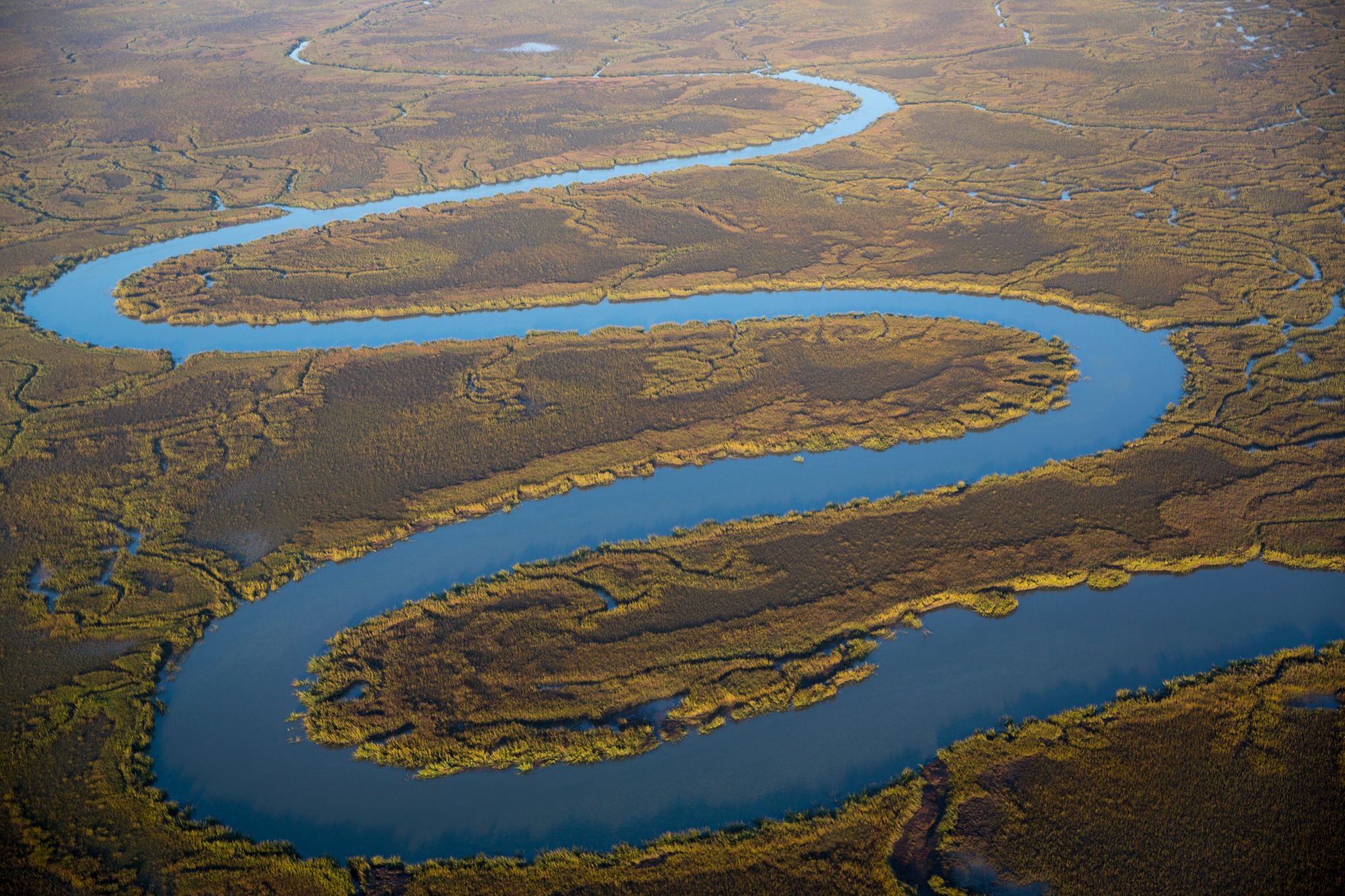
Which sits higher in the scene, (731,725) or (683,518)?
(683,518)

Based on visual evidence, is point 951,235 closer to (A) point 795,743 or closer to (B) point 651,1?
(A) point 795,743

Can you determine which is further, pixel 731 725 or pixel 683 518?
pixel 683 518

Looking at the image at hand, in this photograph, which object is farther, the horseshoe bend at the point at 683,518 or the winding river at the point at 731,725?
the winding river at the point at 731,725

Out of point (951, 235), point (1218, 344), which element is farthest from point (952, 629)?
point (951, 235)

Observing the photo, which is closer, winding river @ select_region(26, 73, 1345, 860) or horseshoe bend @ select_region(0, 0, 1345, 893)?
horseshoe bend @ select_region(0, 0, 1345, 893)
